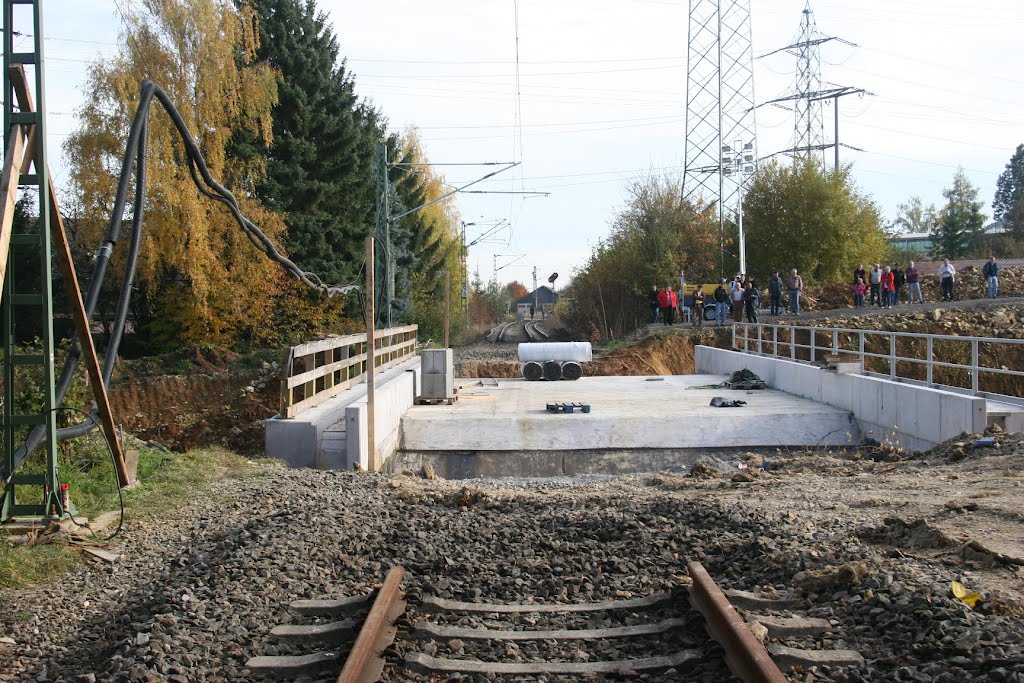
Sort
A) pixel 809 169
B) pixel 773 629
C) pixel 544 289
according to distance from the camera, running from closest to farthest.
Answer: pixel 773 629 < pixel 809 169 < pixel 544 289

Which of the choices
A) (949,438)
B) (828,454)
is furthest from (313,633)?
(828,454)

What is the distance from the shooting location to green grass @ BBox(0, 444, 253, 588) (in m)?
6.76

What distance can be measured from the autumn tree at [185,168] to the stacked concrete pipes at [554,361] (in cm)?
1327

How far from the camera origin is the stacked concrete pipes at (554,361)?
86.3 feet

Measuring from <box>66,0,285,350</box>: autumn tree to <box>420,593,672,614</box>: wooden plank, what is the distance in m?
29.5

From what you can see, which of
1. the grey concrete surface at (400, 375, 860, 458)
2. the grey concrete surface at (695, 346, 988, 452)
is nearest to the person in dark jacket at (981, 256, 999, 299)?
the grey concrete surface at (695, 346, 988, 452)

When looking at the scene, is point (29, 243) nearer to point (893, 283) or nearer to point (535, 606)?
point (535, 606)

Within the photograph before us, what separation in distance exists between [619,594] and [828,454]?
10460 millimetres

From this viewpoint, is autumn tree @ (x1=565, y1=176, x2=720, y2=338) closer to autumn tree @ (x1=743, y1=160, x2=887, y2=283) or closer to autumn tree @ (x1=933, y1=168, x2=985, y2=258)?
autumn tree @ (x1=743, y1=160, x2=887, y2=283)

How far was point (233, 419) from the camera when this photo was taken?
25.7m

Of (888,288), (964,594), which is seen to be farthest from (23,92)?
(888,288)

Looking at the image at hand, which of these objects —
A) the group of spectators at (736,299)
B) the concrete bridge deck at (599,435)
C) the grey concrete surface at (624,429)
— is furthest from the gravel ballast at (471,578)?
the group of spectators at (736,299)

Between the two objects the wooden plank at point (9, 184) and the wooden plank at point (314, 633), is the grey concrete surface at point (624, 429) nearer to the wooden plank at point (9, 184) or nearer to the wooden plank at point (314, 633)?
the wooden plank at point (9, 184)

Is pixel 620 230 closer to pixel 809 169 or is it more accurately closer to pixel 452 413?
pixel 809 169
